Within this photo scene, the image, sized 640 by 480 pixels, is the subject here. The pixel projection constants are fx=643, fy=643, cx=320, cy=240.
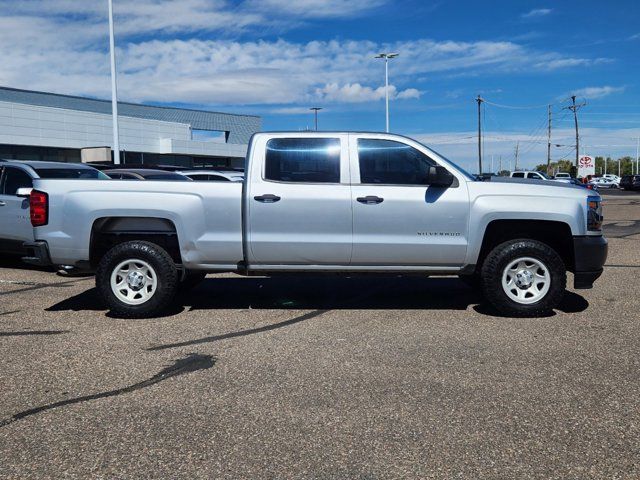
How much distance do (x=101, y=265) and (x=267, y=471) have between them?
4.20 meters

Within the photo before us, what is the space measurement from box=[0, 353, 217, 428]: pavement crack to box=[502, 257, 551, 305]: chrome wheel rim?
132 inches

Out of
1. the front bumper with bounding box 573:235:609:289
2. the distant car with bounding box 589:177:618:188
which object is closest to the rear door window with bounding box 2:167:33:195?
the front bumper with bounding box 573:235:609:289

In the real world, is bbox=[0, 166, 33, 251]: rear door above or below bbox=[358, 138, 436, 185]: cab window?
below

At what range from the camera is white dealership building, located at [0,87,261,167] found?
53688mm

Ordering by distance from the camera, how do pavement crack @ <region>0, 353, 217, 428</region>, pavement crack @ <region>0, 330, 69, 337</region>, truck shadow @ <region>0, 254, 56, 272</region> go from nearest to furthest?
pavement crack @ <region>0, 353, 217, 428</region>, pavement crack @ <region>0, 330, 69, 337</region>, truck shadow @ <region>0, 254, 56, 272</region>

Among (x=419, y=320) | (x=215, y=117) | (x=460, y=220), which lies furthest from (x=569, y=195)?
(x=215, y=117)

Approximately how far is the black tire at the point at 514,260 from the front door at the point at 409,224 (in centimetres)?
38

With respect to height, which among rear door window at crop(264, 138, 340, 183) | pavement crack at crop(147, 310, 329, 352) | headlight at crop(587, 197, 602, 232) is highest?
rear door window at crop(264, 138, 340, 183)

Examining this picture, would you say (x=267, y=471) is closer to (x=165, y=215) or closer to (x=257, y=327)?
(x=257, y=327)

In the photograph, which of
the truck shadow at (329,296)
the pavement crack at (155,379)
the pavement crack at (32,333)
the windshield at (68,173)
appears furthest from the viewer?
the windshield at (68,173)

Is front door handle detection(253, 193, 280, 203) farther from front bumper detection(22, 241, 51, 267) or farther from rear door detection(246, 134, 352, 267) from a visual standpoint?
front bumper detection(22, 241, 51, 267)

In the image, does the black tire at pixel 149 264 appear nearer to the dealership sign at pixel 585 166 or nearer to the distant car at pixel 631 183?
the distant car at pixel 631 183

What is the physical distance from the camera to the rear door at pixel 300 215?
6922 millimetres

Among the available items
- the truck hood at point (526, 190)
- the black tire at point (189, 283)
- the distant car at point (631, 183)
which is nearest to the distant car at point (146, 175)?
the black tire at point (189, 283)
